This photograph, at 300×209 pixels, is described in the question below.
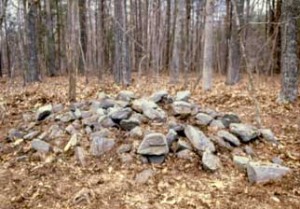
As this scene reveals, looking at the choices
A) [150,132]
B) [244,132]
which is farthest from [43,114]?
[244,132]

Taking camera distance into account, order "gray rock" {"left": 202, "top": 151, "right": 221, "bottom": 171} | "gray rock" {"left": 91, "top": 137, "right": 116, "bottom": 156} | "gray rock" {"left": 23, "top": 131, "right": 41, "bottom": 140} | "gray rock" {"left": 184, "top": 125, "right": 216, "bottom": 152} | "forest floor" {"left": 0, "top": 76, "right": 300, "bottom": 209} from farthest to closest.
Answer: "gray rock" {"left": 23, "top": 131, "right": 41, "bottom": 140}
"gray rock" {"left": 91, "top": 137, "right": 116, "bottom": 156}
"gray rock" {"left": 184, "top": 125, "right": 216, "bottom": 152}
"gray rock" {"left": 202, "top": 151, "right": 221, "bottom": 171}
"forest floor" {"left": 0, "top": 76, "right": 300, "bottom": 209}

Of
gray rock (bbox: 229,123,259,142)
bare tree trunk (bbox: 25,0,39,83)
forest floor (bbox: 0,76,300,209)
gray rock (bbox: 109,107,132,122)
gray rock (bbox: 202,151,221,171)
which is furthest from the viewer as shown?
bare tree trunk (bbox: 25,0,39,83)

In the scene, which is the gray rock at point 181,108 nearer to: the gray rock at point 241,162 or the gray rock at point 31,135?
the gray rock at point 241,162

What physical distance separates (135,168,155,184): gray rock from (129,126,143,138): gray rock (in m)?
0.57

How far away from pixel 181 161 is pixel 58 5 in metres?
17.8

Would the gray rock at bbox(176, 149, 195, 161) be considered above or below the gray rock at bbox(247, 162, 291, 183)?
above

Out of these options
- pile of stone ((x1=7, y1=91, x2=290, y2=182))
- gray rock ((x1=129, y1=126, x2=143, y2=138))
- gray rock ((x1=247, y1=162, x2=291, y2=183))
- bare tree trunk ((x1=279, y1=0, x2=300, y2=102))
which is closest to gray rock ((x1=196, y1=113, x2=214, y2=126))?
pile of stone ((x1=7, y1=91, x2=290, y2=182))

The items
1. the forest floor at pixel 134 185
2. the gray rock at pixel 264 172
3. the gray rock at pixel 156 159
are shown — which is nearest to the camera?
the forest floor at pixel 134 185

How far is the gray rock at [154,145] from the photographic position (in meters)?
3.88

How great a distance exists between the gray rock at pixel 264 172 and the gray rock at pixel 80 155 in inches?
69.2

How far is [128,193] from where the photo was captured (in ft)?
11.2

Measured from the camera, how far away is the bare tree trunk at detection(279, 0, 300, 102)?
20.2 ft

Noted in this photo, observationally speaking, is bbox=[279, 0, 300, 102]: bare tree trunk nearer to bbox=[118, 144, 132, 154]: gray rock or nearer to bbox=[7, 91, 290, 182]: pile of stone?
bbox=[7, 91, 290, 182]: pile of stone

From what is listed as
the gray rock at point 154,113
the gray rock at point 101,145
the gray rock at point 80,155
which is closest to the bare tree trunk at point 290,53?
the gray rock at point 154,113
